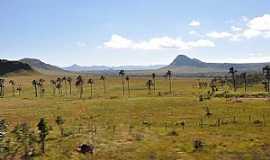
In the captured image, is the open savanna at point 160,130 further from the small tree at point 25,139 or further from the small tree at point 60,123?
the small tree at point 25,139

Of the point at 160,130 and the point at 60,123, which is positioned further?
the point at 60,123

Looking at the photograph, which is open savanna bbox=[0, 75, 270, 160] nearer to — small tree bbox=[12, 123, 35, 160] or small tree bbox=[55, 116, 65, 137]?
small tree bbox=[55, 116, 65, 137]

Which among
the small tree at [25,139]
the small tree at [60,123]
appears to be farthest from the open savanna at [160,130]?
the small tree at [25,139]

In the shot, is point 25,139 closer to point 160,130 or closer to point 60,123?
point 60,123

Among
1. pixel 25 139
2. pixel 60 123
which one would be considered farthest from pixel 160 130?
pixel 25 139

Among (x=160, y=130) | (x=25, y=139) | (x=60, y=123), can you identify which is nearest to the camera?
(x=25, y=139)

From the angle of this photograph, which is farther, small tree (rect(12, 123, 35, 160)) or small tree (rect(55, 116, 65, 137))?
small tree (rect(55, 116, 65, 137))

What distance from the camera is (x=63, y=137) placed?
91500mm

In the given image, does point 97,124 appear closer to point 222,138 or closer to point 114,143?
point 114,143

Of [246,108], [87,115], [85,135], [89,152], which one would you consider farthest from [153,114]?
[89,152]

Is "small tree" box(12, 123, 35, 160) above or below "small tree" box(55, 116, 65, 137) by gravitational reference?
below

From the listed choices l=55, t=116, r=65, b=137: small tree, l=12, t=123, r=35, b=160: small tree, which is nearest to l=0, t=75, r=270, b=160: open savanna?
l=55, t=116, r=65, b=137: small tree

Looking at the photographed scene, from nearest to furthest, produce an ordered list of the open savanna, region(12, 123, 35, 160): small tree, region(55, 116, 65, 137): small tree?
the open savanna
region(12, 123, 35, 160): small tree
region(55, 116, 65, 137): small tree

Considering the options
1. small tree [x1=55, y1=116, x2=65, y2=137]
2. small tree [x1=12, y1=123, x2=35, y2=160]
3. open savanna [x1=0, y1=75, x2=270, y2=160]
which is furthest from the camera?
small tree [x1=55, y1=116, x2=65, y2=137]
